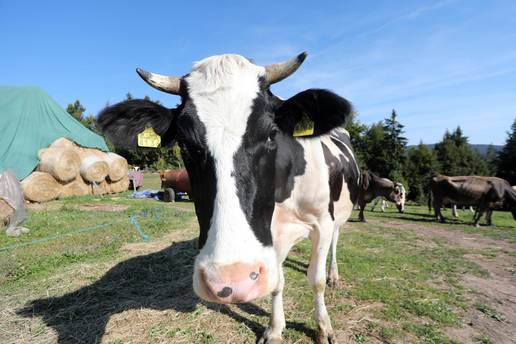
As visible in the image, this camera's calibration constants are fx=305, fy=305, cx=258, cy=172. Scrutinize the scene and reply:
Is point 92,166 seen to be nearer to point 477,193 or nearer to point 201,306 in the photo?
point 201,306

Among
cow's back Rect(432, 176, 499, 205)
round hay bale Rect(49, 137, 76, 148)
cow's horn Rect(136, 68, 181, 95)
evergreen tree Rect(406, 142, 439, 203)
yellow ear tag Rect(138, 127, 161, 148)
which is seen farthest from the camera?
evergreen tree Rect(406, 142, 439, 203)

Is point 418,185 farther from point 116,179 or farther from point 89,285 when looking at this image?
point 89,285

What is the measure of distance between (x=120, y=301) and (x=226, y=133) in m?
3.05

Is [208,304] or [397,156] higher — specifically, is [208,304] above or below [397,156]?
below

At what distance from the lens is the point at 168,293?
405 centimetres

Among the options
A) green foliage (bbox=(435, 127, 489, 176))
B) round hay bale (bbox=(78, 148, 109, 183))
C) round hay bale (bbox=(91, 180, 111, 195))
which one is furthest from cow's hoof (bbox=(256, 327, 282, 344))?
green foliage (bbox=(435, 127, 489, 176))

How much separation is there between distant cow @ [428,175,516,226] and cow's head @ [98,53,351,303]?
1348 cm

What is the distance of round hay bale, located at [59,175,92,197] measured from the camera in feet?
46.4

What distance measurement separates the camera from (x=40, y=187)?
41.3 feet

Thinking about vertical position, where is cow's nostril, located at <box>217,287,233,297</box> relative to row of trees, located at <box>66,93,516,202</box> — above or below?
below

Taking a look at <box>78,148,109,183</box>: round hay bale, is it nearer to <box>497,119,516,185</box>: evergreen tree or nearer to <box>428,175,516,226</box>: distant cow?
<box>428,175,516,226</box>: distant cow

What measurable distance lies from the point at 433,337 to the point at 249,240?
2.69 metres

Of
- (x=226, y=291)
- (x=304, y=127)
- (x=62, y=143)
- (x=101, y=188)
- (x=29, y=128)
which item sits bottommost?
(x=101, y=188)

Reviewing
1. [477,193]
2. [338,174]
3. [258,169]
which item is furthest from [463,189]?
[258,169]
